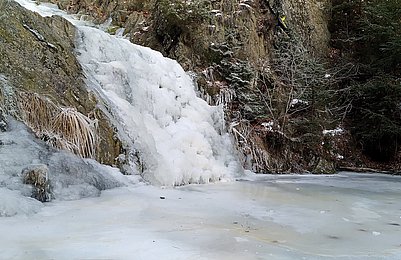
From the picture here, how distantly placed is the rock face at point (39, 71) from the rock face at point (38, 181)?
103 centimetres

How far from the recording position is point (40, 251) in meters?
2.00

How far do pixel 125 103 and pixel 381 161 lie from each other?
7.26 metres

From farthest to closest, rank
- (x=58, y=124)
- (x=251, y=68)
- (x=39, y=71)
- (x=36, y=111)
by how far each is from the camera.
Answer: (x=251, y=68) < (x=39, y=71) < (x=58, y=124) < (x=36, y=111)

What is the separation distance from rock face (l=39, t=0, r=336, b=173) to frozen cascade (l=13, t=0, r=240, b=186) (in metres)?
0.93

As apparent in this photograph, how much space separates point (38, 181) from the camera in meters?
3.19

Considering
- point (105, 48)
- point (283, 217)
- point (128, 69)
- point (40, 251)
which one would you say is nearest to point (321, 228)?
point (283, 217)

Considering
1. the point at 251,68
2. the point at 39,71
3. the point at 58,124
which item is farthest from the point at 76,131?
the point at 251,68

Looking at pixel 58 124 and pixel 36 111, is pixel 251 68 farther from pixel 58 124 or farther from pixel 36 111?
pixel 36 111

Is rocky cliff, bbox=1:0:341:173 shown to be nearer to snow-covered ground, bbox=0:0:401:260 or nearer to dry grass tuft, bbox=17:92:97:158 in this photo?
snow-covered ground, bbox=0:0:401:260

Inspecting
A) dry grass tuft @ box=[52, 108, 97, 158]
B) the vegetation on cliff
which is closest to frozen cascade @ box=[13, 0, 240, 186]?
dry grass tuft @ box=[52, 108, 97, 158]

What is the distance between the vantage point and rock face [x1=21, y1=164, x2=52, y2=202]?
316 centimetres

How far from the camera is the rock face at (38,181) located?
316 centimetres

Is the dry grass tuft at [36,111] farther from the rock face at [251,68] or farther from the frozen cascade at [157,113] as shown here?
the rock face at [251,68]

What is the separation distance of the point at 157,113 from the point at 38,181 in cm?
343
